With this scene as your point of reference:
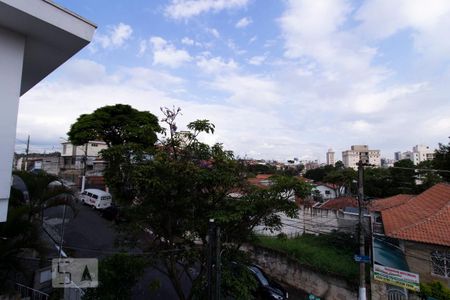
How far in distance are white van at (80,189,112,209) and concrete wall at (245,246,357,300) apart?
37.7ft

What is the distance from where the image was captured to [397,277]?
9.94m

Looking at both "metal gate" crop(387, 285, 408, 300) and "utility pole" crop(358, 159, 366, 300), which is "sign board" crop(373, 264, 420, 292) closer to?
"utility pole" crop(358, 159, 366, 300)

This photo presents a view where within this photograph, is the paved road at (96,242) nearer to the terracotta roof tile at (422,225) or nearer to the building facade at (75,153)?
the terracotta roof tile at (422,225)

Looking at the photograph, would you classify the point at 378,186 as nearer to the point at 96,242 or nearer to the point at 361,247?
the point at 361,247

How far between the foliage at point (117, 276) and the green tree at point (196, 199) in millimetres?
644

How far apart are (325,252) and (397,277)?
16.6 ft

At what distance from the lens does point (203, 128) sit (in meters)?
6.92

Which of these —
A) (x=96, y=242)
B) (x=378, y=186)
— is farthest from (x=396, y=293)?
(x=378, y=186)

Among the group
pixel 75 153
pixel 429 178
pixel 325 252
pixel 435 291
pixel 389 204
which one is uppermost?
pixel 75 153

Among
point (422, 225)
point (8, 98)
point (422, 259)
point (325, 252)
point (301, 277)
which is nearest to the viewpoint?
point (8, 98)

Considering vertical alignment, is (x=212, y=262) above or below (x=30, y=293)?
above

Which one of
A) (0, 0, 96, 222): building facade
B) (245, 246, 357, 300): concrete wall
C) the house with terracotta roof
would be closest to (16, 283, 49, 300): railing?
(0, 0, 96, 222): building facade

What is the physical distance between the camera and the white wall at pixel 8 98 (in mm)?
3086

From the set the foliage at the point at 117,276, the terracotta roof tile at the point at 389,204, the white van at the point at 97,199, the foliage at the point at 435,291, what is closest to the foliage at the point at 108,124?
the white van at the point at 97,199
